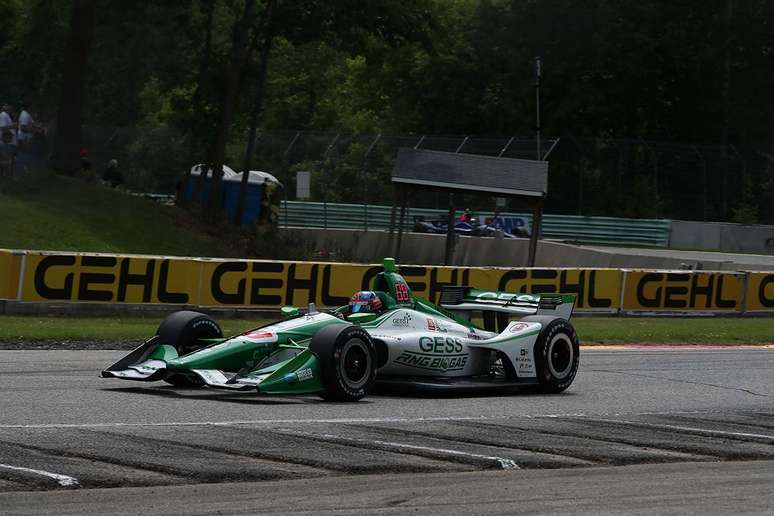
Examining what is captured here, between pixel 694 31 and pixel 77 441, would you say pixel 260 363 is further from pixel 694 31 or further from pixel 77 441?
pixel 694 31

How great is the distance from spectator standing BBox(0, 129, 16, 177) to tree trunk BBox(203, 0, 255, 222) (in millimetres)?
5599

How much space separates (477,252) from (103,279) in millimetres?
21621

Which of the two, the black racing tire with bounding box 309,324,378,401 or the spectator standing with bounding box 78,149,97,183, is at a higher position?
the spectator standing with bounding box 78,149,97,183

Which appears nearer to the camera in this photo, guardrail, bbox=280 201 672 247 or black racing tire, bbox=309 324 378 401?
black racing tire, bbox=309 324 378 401

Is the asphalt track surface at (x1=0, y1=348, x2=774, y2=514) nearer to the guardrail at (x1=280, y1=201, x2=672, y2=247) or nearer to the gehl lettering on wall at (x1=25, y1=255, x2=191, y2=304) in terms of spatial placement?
the gehl lettering on wall at (x1=25, y1=255, x2=191, y2=304)

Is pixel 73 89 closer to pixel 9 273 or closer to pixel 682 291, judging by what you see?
pixel 9 273

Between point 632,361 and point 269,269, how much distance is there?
22.9 feet

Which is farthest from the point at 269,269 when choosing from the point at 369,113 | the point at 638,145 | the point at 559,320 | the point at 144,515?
the point at 369,113

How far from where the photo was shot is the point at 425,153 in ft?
96.8

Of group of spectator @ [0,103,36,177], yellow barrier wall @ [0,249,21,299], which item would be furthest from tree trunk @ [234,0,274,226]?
yellow barrier wall @ [0,249,21,299]

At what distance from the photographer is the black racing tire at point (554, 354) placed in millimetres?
13219

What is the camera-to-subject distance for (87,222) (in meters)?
30.6

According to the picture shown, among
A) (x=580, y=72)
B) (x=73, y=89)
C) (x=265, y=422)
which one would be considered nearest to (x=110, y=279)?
(x=265, y=422)

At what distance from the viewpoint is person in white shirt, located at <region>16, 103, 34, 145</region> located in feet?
105
